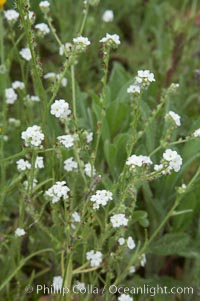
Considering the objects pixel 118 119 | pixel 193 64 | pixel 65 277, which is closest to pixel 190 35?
pixel 193 64

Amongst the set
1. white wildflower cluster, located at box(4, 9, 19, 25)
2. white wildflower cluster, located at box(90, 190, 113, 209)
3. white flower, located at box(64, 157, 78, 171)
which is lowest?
white wildflower cluster, located at box(90, 190, 113, 209)

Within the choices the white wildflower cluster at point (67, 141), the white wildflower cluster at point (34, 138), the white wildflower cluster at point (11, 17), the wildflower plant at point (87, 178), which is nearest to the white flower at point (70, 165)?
the wildflower plant at point (87, 178)

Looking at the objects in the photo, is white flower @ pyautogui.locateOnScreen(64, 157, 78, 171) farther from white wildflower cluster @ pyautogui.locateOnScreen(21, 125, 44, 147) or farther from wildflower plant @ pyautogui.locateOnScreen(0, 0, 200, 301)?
white wildflower cluster @ pyautogui.locateOnScreen(21, 125, 44, 147)

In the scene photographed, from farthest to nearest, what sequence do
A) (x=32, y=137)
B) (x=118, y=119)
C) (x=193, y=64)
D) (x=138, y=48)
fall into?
(x=138, y=48) → (x=193, y=64) → (x=118, y=119) → (x=32, y=137)

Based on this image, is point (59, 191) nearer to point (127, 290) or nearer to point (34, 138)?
point (34, 138)

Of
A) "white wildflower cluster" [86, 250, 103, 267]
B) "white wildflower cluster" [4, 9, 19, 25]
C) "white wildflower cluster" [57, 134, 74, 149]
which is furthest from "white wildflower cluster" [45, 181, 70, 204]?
"white wildflower cluster" [4, 9, 19, 25]

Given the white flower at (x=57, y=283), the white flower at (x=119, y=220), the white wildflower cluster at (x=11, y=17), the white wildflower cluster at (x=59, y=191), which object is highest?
the white wildflower cluster at (x=11, y=17)

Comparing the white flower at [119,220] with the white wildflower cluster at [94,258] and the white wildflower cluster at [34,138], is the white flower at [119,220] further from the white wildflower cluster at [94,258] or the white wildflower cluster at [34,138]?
the white wildflower cluster at [34,138]

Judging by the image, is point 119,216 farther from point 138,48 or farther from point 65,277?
point 138,48
